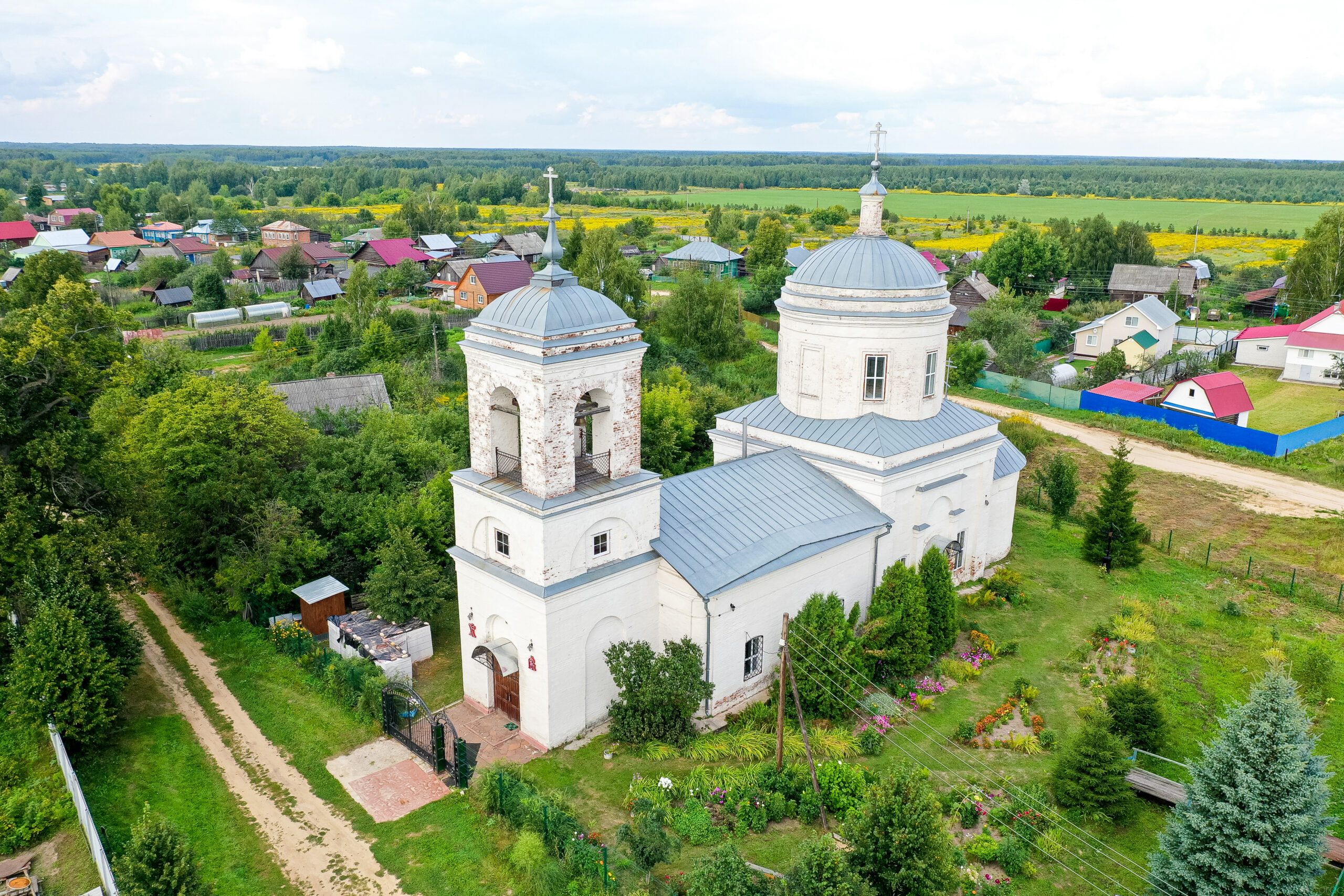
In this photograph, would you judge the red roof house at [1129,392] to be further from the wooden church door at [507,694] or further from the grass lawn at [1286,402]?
the wooden church door at [507,694]

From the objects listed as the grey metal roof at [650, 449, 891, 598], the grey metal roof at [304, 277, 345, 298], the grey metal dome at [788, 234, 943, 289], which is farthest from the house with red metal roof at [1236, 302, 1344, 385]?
the grey metal roof at [304, 277, 345, 298]

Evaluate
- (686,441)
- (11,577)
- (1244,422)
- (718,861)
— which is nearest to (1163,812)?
(718,861)

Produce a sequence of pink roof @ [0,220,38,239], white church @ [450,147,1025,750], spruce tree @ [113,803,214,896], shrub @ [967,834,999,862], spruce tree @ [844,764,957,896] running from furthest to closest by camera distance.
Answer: pink roof @ [0,220,38,239], white church @ [450,147,1025,750], shrub @ [967,834,999,862], spruce tree @ [844,764,957,896], spruce tree @ [113,803,214,896]

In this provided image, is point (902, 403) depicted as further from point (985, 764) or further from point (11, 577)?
point (11, 577)

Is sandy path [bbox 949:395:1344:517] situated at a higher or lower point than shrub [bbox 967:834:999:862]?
lower

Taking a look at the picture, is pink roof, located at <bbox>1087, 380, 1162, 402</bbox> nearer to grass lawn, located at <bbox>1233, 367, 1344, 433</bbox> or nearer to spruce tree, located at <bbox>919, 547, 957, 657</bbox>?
grass lawn, located at <bbox>1233, 367, 1344, 433</bbox>

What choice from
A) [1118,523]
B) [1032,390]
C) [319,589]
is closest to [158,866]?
[319,589]

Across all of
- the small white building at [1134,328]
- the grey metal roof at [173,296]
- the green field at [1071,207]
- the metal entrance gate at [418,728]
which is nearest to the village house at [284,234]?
the grey metal roof at [173,296]
